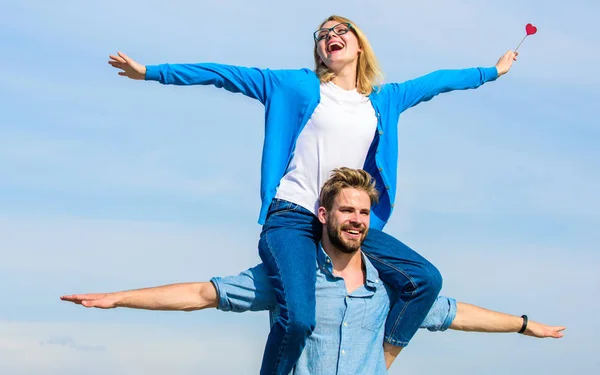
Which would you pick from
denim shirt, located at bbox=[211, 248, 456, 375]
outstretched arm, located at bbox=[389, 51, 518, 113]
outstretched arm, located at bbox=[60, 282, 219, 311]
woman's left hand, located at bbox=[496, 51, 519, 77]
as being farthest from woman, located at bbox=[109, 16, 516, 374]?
woman's left hand, located at bbox=[496, 51, 519, 77]

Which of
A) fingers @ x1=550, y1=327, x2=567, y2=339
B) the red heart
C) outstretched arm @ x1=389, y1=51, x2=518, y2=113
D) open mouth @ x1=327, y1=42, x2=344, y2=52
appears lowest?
fingers @ x1=550, y1=327, x2=567, y2=339

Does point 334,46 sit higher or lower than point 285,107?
higher

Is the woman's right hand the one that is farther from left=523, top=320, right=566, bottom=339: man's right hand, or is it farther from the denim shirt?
left=523, top=320, right=566, bottom=339: man's right hand

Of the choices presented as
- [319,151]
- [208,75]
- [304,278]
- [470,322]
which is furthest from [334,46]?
[470,322]

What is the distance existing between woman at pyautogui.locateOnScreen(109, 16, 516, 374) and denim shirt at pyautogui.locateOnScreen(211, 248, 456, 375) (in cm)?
11

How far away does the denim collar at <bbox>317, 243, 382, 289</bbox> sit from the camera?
9.40 meters

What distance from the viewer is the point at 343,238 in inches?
364

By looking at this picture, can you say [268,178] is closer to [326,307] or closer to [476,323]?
[326,307]

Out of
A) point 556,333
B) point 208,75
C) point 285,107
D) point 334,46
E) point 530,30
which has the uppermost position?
point 530,30

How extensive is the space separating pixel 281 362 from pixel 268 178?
1.61m

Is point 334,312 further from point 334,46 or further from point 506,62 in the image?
point 506,62

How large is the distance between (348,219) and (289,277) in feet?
2.49

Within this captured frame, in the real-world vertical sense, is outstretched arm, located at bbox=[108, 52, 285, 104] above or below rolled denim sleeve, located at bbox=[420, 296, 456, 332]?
above

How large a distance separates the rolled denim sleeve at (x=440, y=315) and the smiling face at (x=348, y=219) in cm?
116
